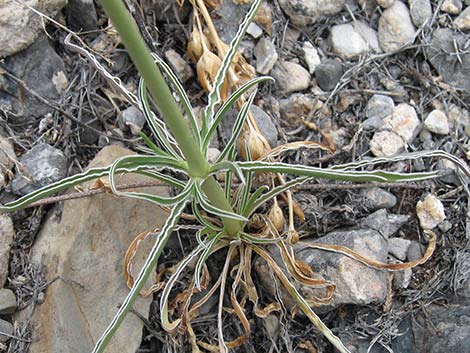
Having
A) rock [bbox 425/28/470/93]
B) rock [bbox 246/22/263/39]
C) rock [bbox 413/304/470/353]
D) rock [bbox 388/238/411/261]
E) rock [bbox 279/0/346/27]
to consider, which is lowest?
rock [bbox 413/304/470/353]

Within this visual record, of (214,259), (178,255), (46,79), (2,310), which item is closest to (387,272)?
(214,259)

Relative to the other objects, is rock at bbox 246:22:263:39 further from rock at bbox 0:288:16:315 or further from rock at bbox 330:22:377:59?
rock at bbox 0:288:16:315

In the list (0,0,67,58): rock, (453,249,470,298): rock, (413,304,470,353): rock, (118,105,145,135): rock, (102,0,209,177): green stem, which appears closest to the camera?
(102,0,209,177): green stem

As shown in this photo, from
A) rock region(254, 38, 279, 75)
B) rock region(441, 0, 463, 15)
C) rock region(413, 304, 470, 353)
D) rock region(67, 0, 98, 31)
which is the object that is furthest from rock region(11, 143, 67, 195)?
rock region(441, 0, 463, 15)

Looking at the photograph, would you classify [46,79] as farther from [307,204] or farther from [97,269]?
[307,204]

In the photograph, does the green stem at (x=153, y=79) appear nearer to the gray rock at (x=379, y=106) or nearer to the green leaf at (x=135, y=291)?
the green leaf at (x=135, y=291)

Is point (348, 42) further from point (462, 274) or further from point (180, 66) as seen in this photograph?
point (462, 274)

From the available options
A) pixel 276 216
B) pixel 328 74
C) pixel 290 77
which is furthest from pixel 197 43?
pixel 276 216

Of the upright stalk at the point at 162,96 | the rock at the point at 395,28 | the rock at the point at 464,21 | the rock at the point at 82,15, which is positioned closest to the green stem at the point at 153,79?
the upright stalk at the point at 162,96

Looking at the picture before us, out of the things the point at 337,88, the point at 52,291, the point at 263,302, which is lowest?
the point at 263,302
